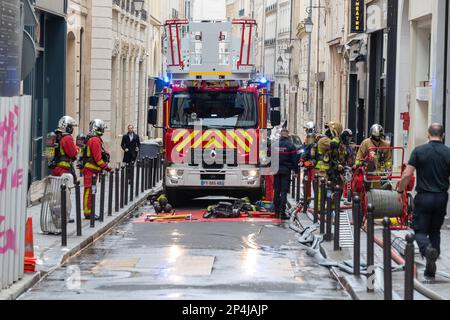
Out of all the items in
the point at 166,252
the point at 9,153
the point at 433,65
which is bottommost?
the point at 166,252

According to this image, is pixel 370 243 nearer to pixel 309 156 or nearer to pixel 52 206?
pixel 52 206

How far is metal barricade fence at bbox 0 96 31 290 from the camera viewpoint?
39.6 feet

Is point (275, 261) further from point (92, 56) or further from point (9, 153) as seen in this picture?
point (92, 56)

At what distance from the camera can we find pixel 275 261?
1596 cm

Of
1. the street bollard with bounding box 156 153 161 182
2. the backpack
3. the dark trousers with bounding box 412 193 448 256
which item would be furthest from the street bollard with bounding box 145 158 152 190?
the dark trousers with bounding box 412 193 448 256

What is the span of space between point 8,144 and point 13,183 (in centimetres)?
46

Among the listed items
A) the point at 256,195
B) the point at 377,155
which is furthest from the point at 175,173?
the point at 377,155

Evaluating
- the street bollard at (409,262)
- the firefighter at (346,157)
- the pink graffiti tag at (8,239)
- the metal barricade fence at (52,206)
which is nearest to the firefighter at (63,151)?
the metal barricade fence at (52,206)

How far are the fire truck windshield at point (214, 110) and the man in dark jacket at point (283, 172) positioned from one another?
206 centimetres

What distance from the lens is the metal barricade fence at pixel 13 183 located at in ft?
39.6

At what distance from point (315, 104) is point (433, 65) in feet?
107

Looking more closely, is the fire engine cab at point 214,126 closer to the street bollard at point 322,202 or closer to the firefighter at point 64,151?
the firefighter at point 64,151

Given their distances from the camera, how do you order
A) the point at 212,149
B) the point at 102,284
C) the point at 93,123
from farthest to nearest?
the point at 212,149 < the point at 93,123 < the point at 102,284

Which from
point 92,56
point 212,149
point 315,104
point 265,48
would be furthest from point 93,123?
point 265,48
